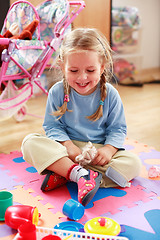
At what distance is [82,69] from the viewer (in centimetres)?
119

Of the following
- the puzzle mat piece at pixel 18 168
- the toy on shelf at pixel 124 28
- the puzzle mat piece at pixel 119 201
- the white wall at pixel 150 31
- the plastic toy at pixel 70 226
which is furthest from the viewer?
the white wall at pixel 150 31

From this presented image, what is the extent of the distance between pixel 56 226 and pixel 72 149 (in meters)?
0.39

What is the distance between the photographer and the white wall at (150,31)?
3.78 metres

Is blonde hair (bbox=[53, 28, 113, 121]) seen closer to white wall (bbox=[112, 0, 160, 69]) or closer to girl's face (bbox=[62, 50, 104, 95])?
girl's face (bbox=[62, 50, 104, 95])

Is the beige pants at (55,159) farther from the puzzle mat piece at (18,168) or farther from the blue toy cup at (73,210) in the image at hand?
the blue toy cup at (73,210)

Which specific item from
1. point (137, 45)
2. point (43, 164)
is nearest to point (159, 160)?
point (43, 164)

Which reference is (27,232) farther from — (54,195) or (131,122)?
(131,122)

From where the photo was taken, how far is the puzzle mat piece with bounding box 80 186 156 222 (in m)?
1.06

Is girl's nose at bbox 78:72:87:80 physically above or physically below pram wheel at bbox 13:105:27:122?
above

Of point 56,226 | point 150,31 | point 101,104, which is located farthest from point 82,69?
point 150,31

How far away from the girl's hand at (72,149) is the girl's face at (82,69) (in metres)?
0.21

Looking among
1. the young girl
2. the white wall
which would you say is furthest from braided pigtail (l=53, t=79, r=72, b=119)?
the white wall

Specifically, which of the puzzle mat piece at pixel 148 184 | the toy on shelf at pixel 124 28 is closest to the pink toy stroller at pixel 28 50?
the puzzle mat piece at pixel 148 184

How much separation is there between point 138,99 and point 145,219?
1.75 metres
